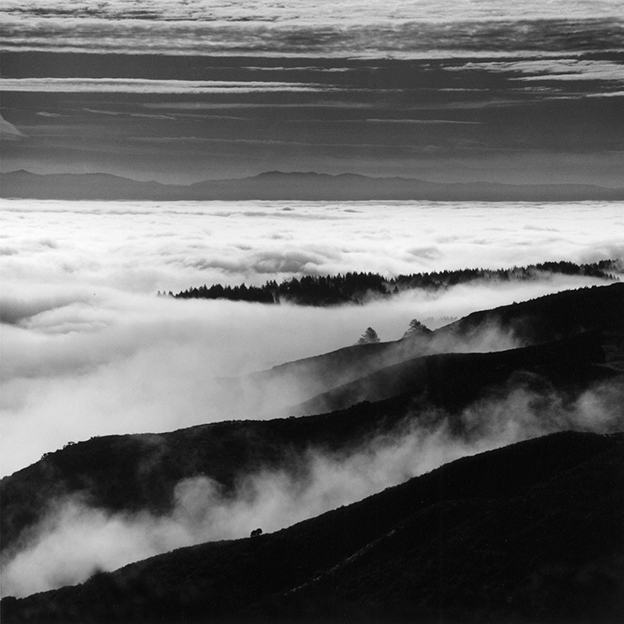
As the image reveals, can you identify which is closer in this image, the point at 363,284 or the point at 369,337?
the point at 363,284

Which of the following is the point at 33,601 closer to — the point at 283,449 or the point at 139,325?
the point at 283,449

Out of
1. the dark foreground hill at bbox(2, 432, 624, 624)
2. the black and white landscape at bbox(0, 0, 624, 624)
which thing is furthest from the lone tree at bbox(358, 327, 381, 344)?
the dark foreground hill at bbox(2, 432, 624, 624)

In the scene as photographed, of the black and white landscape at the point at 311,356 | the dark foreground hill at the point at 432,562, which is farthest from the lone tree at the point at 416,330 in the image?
the dark foreground hill at the point at 432,562

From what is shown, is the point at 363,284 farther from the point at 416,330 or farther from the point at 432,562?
the point at 432,562

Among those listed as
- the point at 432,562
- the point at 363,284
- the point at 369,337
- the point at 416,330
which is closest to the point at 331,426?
the point at 363,284

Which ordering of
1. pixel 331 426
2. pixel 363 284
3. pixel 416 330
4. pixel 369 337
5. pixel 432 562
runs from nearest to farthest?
pixel 432 562
pixel 331 426
pixel 363 284
pixel 416 330
pixel 369 337

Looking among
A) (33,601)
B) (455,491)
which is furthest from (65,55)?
(455,491)
